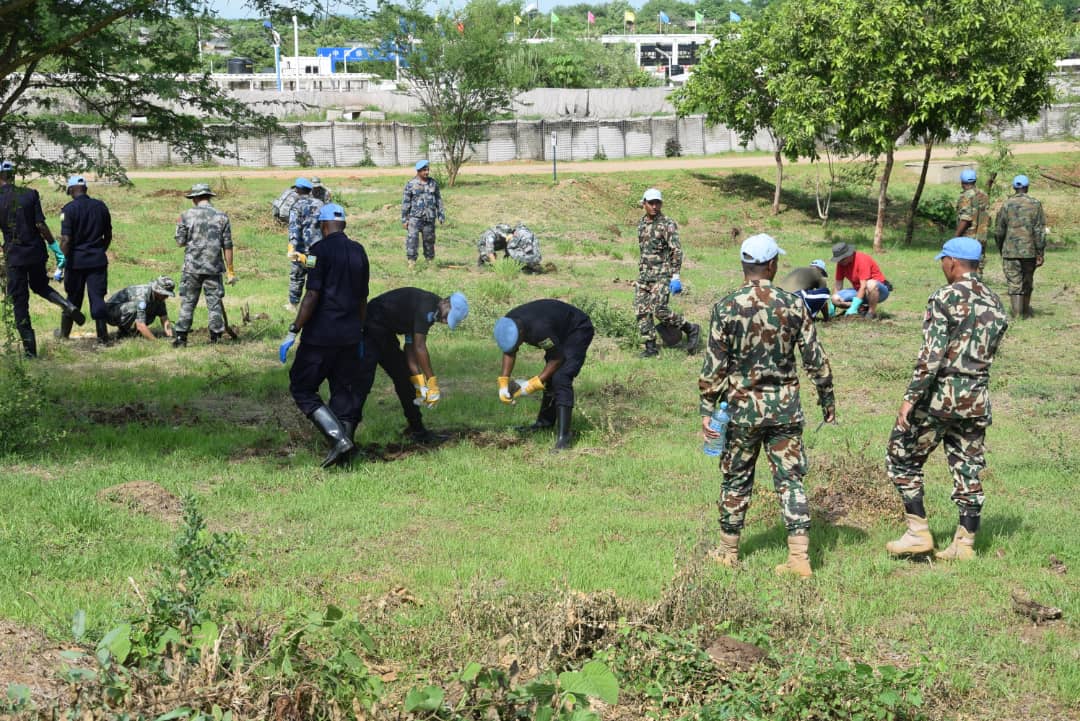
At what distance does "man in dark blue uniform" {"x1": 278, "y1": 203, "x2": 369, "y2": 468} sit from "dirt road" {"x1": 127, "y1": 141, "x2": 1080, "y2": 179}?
28.8 meters

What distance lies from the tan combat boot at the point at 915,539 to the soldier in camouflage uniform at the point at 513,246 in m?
13.7

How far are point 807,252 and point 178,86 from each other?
17.9 meters

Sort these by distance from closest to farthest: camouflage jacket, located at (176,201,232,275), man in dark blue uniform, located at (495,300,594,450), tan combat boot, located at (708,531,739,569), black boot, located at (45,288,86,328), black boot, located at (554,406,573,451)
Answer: tan combat boot, located at (708,531,739,569) → man in dark blue uniform, located at (495,300,594,450) → black boot, located at (554,406,573,451) → camouflage jacket, located at (176,201,232,275) → black boot, located at (45,288,86,328)

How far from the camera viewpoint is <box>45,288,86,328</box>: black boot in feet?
45.1

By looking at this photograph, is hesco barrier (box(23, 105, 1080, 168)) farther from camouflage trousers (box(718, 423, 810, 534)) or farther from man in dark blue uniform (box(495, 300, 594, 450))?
camouflage trousers (box(718, 423, 810, 534))

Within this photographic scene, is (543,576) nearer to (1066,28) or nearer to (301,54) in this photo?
(1066,28)

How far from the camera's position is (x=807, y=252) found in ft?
82.6

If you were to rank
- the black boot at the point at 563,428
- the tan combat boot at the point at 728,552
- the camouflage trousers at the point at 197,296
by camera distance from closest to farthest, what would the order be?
1. the tan combat boot at the point at 728,552
2. the black boot at the point at 563,428
3. the camouflage trousers at the point at 197,296

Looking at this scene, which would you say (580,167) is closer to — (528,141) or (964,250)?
(528,141)

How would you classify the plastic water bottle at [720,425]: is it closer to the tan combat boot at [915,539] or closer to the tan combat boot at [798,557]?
the tan combat boot at [798,557]

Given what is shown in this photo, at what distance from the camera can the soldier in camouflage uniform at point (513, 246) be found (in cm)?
2027

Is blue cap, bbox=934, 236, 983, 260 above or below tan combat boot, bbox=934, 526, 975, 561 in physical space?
above

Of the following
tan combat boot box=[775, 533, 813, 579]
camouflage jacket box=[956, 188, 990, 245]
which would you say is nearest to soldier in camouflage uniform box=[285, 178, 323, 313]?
camouflage jacket box=[956, 188, 990, 245]

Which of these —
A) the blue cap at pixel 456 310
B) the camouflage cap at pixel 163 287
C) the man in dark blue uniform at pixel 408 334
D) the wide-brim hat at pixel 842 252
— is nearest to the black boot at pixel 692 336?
the wide-brim hat at pixel 842 252
